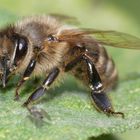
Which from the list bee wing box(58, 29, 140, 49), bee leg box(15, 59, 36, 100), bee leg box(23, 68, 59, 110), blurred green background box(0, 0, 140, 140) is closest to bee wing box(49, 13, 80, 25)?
bee wing box(58, 29, 140, 49)

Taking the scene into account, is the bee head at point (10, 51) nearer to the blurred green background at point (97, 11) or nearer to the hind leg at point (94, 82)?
the hind leg at point (94, 82)

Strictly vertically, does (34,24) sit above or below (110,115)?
above

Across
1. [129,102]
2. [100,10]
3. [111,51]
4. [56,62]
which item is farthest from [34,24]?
[100,10]

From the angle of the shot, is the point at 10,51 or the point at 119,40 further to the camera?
the point at 119,40

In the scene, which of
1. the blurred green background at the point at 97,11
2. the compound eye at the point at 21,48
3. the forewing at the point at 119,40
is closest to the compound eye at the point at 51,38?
the compound eye at the point at 21,48

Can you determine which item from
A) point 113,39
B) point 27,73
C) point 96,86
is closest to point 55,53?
point 27,73

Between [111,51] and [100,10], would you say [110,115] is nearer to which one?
[111,51]

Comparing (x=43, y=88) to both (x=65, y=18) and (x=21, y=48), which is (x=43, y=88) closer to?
(x=21, y=48)
